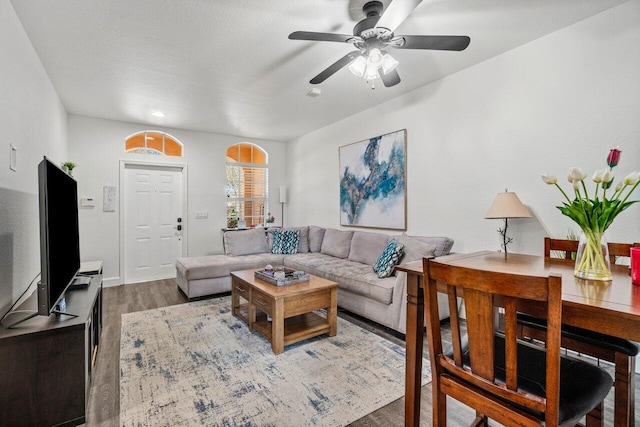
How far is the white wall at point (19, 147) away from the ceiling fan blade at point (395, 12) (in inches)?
90.7

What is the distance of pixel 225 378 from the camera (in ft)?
7.04

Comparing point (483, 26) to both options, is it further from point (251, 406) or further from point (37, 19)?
point (37, 19)

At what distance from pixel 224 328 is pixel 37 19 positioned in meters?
2.87

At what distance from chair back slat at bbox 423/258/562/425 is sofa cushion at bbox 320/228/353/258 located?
3.11 m

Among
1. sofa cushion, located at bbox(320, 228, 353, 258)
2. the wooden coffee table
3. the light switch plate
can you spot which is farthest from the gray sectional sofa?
the light switch plate

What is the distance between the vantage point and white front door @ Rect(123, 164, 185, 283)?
492 centimetres

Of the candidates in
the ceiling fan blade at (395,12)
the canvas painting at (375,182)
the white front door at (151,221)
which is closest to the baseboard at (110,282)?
the white front door at (151,221)

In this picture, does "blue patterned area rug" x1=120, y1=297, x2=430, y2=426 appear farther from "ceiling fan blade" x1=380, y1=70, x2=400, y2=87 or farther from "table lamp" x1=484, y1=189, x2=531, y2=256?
"ceiling fan blade" x1=380, y1=70, x2=400, y2=87

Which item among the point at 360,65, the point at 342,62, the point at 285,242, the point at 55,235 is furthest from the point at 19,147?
the point at 285,242

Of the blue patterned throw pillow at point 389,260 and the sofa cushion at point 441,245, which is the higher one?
the sofa cushion at point 441,245

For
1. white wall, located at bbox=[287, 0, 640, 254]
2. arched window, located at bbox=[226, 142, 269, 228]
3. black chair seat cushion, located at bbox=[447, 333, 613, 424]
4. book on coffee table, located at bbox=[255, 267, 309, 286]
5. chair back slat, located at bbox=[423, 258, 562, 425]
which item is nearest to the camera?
chair back slat, located at bbox=[423, 258, 562, 425]

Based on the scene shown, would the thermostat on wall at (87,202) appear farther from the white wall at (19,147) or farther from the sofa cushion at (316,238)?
the sofa cushion at (316,238)

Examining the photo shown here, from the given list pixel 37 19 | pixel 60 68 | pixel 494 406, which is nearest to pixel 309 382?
pixel 494 406

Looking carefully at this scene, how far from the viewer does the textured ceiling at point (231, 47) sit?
7.08 ft
